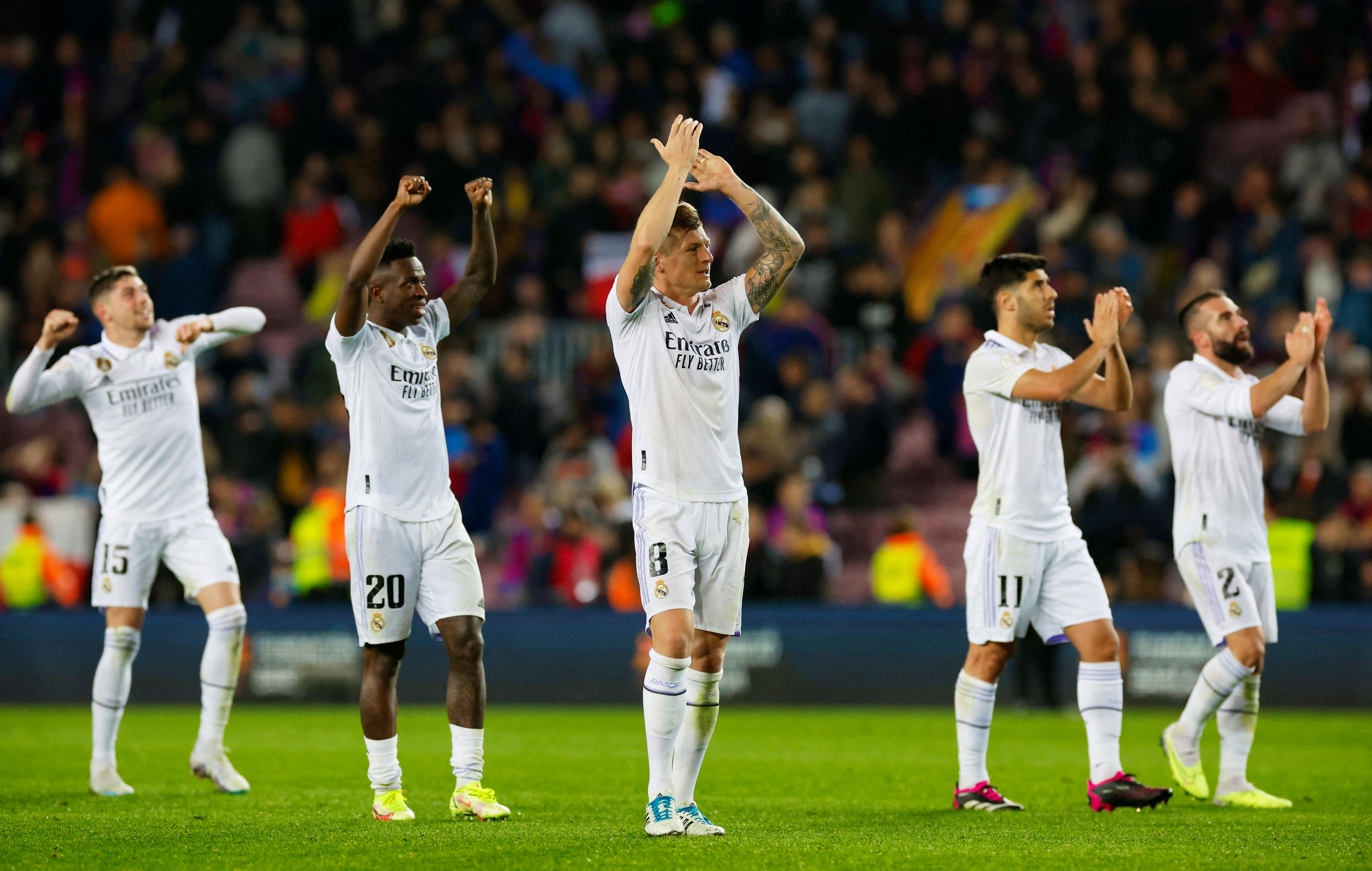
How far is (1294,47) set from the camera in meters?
20.8

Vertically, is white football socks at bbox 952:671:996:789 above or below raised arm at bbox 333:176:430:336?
below

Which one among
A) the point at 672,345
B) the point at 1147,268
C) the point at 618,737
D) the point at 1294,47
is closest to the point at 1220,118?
the point at 1294,47

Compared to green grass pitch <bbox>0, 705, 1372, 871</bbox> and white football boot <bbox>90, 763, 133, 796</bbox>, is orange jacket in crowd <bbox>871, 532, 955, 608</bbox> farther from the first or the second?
white football boot <bbox>90, 763, 133, 796</bbox>

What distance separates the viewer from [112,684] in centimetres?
1009

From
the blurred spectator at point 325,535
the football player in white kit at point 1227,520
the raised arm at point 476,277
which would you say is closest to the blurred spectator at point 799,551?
the blurred spectator at point 325,535

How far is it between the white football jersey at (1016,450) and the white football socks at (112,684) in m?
5.31

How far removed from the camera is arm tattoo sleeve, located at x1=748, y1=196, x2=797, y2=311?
26.8 feet

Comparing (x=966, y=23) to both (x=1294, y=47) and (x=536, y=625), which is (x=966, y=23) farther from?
(x=536, y=625)

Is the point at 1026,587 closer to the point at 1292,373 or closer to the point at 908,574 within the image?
the point at 1292,373

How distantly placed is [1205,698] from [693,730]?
338cm

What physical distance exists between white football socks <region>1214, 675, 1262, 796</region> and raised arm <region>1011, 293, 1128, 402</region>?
219 centimetres

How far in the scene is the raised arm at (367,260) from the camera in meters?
7.86

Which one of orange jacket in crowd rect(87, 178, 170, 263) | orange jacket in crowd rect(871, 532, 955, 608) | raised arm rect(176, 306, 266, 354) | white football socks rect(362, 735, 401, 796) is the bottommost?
white football socks rect(362, 735, 401, 796)

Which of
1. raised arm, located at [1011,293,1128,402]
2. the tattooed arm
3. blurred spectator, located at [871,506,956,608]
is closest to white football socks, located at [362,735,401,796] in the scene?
the tattooed arm
